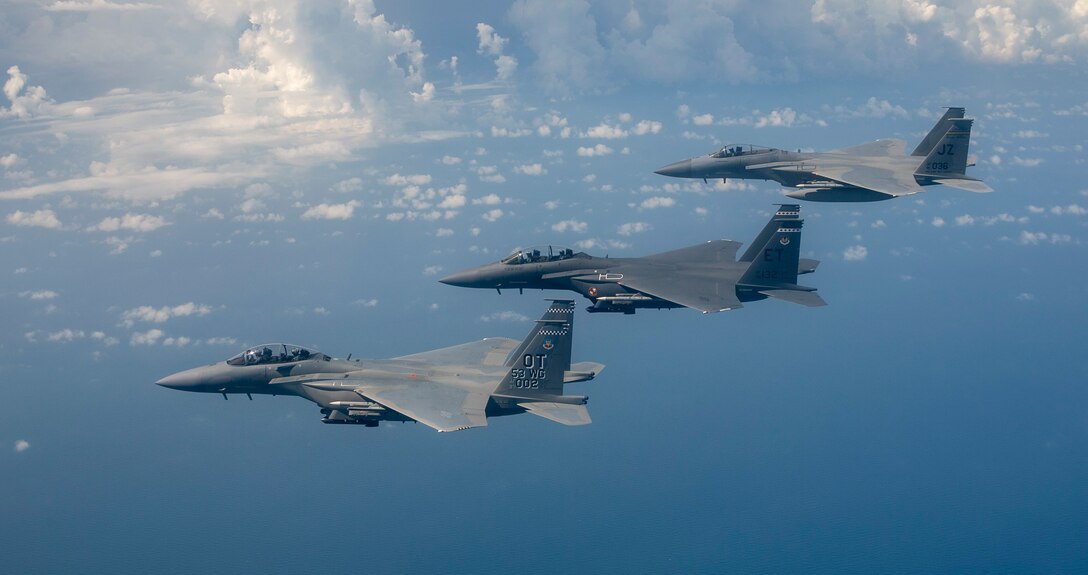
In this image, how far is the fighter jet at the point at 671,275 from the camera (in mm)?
45062

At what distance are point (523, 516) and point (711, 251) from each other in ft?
137

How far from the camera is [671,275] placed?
154 ft

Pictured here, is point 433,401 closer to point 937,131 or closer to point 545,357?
point 545,357

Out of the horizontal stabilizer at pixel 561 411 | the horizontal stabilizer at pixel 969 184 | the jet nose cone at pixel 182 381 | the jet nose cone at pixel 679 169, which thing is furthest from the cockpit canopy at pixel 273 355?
the horizontal stabilizer at pixel 969 184

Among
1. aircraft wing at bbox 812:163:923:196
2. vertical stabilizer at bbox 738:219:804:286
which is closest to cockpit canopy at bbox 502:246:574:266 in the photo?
vertical stabilizer at bbox 738:219:804:286

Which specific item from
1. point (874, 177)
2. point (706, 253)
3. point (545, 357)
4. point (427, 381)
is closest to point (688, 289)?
point (706, 253)

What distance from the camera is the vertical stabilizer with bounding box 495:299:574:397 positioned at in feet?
121

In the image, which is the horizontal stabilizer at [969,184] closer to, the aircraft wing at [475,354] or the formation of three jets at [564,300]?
the formation of three jets at [564,300]

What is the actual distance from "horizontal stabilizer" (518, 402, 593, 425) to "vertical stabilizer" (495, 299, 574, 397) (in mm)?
610

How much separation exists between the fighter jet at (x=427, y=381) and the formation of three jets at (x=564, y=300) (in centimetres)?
5

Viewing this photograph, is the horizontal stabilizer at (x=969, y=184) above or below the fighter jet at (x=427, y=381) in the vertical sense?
above

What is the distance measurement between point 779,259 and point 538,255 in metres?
14.2

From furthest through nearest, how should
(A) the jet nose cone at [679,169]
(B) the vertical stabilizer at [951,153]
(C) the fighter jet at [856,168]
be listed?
(A) the jet nose cone at [679,169], (B) the vertical stabilizer at [951,153], (C) the fighter jet at [856,168]

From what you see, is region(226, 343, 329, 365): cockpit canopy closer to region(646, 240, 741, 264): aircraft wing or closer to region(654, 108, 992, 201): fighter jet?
region(646, 240, 741, 264): aircraft wing
